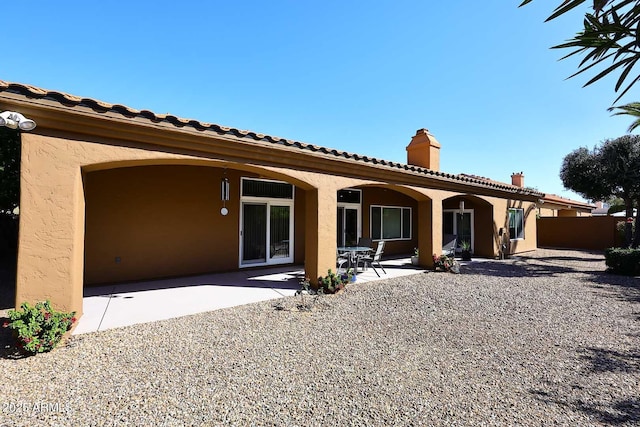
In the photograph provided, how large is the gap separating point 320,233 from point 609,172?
14.3m

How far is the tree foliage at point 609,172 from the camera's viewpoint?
1249 cm

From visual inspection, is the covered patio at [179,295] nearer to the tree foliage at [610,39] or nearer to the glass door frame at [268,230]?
the glass door frame at [268,230]

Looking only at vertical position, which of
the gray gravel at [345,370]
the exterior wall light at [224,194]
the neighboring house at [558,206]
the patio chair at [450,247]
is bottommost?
the gray gravel at [345,370]

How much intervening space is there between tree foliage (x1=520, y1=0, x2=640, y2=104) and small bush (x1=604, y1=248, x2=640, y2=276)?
31.5 ft

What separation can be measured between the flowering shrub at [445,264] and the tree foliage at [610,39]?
7.33 metres

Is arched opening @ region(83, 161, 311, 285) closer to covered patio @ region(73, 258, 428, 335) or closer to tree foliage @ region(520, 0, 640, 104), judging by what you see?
covered patio @ region(73, 258, 428, 335)

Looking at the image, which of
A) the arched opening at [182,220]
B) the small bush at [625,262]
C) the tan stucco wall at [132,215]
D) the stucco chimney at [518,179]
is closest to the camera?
the tan stucco wall at [132,215]

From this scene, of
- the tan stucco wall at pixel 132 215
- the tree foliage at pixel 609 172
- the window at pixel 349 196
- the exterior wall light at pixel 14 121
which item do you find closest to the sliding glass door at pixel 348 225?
the window at pixel 349 196

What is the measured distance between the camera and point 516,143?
13719mm

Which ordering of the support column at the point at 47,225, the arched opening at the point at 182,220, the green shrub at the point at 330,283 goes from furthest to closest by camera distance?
the arched opening at the point at 182,220 → the green shrub at the point at 330,283 → the support column at the point at 47,225

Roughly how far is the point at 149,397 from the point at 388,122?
13.1 meters

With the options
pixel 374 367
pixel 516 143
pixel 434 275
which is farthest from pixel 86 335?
pixel 516 143

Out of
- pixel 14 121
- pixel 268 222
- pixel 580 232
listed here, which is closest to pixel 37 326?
pixel 14 121

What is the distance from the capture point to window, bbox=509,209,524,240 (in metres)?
14.8
